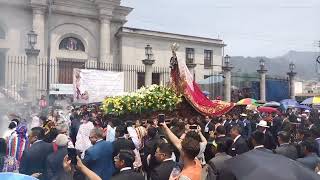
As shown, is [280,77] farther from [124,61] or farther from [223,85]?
[124,61]

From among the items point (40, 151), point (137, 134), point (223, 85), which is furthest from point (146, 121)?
point (223, 85)

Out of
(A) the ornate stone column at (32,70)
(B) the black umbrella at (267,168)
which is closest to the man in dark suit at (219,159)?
(B) the black umbrella at (267,168)

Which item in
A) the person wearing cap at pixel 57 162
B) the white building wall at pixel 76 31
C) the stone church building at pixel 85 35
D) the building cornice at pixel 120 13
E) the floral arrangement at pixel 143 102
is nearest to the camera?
the person wearing cap at pixel 57 162

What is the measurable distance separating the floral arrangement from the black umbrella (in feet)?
23.2

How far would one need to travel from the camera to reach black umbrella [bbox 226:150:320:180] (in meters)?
3.84

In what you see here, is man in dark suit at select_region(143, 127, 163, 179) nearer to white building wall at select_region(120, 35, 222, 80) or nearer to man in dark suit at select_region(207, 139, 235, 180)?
man in dark suit at select_region(207, 139, 235, 180)

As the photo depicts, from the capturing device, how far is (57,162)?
23.0 feet

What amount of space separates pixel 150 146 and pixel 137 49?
1062 inches

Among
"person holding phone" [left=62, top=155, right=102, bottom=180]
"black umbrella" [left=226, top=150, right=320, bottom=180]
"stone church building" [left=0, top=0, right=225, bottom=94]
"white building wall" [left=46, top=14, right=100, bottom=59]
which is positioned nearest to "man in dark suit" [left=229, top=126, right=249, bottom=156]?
"person holding phone" [left=62, top=155, right=102, bottom=180]

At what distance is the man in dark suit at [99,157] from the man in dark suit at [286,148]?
2.80 m

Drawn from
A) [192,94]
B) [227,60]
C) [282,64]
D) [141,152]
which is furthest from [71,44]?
[282,64]

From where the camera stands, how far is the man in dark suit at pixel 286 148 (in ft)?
24.7

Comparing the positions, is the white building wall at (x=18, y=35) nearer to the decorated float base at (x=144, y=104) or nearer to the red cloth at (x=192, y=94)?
the red cloth at (x=192, y=94)

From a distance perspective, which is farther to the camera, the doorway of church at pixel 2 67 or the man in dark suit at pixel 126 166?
the doorway of church at pixel 2 67
